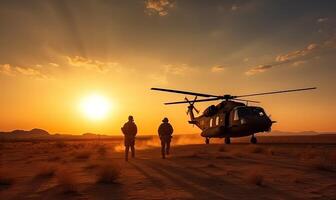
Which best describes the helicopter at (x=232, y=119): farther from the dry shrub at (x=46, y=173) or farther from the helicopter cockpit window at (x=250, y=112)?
the dry shrub at (x=46, y=173)

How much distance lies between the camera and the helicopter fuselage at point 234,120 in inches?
960

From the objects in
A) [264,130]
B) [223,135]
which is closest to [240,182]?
[264,130]

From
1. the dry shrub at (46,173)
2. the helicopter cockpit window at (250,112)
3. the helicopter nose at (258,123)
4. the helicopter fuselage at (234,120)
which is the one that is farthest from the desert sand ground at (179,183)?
the helicopter cockpit window at (250,112)

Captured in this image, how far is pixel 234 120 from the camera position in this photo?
84.1 feet

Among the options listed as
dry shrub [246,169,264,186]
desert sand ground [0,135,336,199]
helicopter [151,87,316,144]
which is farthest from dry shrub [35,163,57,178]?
helicopter [151,87,316,144]

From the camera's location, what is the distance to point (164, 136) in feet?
58.1

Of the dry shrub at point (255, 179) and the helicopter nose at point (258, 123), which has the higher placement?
the helicopter nose at point (258, 123)

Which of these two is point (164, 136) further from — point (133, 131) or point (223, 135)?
point (223, 135)

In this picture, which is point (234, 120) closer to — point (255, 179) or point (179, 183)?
point (255, 179)

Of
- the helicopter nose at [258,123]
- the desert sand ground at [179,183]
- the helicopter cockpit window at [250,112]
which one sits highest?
the helicopter cockpit window at [250,112]

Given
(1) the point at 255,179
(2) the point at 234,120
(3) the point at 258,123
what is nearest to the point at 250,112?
(3) the point at 258,123

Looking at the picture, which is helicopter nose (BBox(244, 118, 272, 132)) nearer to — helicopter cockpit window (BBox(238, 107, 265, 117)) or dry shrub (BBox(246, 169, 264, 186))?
helicopter cockpit window (BBox(238, 107, 265, 117))

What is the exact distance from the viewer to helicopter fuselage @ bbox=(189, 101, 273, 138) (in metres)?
24.4

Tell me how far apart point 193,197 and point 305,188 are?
3299 millimetres
